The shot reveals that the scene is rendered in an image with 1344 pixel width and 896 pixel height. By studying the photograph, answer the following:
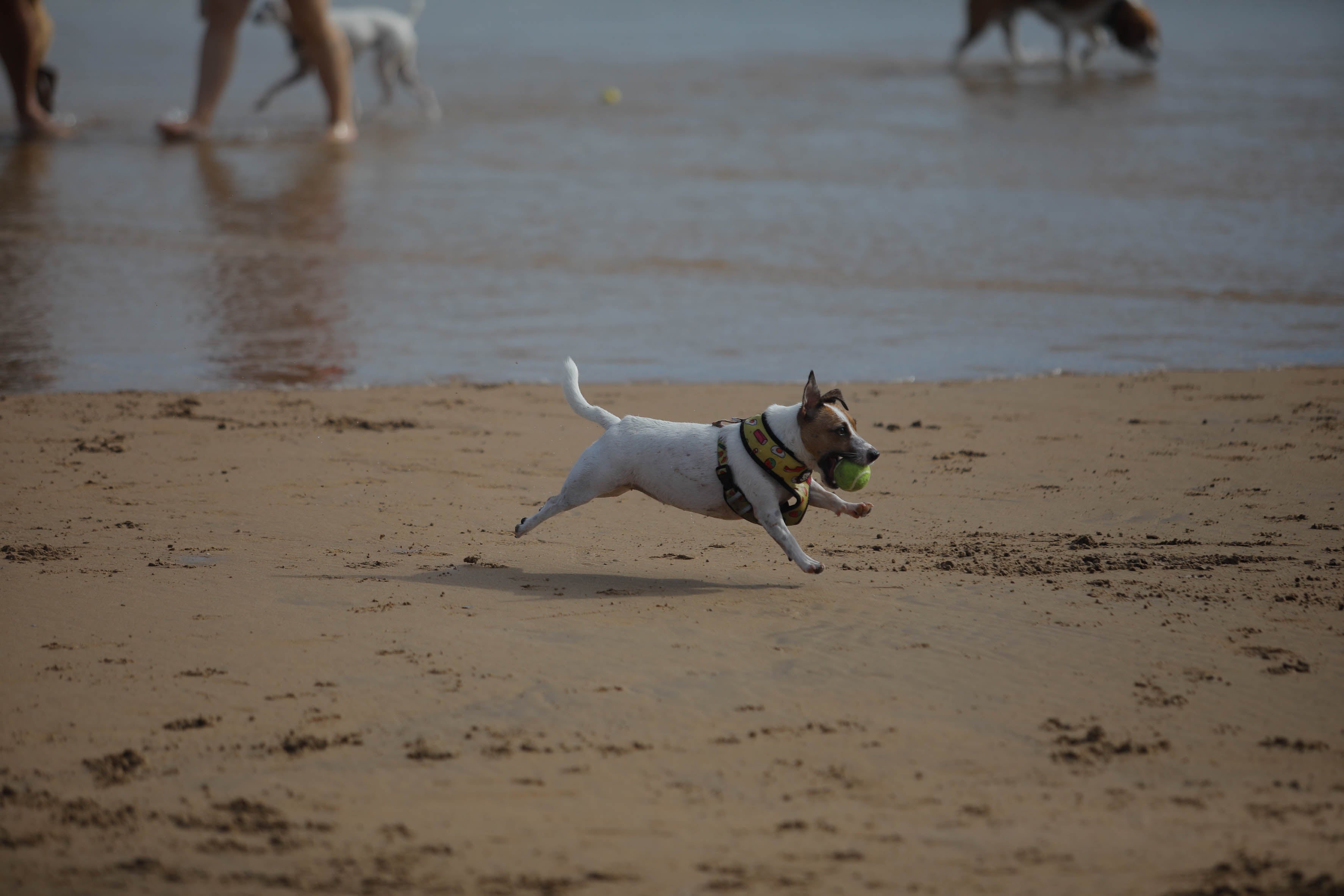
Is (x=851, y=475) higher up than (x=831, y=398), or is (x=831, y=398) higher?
(x=831, y=398)

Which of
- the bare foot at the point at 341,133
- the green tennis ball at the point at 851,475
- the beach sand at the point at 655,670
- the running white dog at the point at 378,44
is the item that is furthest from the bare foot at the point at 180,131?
the green tennis ball at the point at 851,475

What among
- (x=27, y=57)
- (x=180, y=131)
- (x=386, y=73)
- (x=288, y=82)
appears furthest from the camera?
(x=386, y=73)

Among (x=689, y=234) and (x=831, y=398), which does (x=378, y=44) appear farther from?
(x=831, y=398)

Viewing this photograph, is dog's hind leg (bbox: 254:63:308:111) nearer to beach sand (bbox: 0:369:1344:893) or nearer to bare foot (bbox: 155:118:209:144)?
bare foot (bbox: 155:118:209:144)

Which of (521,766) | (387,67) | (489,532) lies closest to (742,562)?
(489,532)

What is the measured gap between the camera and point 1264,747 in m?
3.80

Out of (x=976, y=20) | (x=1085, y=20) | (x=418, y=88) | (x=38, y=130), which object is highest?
(x=976, y=20)

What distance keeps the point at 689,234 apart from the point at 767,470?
26.3 ft

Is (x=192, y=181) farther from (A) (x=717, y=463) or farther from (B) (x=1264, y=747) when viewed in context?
(B) (x=1264, y=747)

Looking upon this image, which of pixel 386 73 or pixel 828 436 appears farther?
pixel 386 73

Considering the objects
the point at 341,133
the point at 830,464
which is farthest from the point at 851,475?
the point at 341,133

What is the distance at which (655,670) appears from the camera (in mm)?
4312

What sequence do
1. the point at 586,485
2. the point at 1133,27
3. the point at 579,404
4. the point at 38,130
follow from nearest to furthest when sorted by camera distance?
the point at 586,485 → the point at 579,404 → the point at 38,130 → the point at 1133,27

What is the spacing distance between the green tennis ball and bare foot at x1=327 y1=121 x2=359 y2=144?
14624 mm
